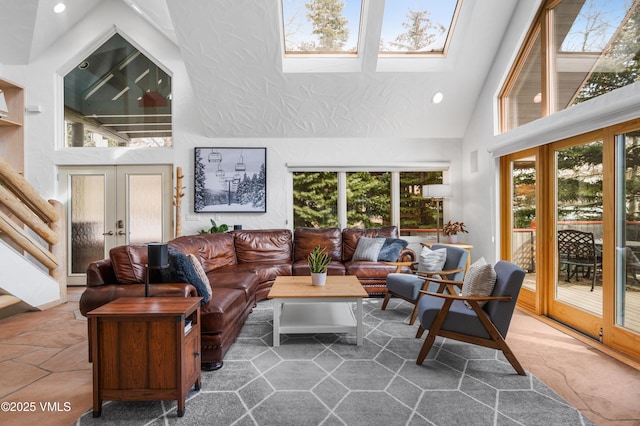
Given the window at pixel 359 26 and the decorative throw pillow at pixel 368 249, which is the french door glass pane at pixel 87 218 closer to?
the window at pixel 359 26

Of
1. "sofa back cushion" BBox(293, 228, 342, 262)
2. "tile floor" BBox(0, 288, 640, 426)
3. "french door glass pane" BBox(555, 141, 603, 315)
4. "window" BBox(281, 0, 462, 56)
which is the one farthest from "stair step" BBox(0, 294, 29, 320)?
"french door glass pane" BBox(555, 141, 603, 315)

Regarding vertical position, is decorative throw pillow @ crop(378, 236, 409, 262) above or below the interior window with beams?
below

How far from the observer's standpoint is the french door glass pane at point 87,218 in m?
5.53

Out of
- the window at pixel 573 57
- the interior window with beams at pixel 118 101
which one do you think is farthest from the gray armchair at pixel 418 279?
the interior window with beams at pixel 118 101

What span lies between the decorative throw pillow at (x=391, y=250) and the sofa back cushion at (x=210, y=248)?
2.10 m

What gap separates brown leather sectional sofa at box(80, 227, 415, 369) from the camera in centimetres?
255

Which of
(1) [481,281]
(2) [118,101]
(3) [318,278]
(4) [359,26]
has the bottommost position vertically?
(3) [318,278]

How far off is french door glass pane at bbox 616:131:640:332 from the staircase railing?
20.2 ft

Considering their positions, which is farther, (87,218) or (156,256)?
(87,218)

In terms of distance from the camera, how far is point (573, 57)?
3438mm

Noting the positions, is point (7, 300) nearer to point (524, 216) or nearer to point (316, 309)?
point (316, 309)

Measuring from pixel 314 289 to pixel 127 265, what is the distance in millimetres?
1596

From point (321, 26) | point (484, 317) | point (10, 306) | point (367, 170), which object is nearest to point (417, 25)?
point (321, 26)

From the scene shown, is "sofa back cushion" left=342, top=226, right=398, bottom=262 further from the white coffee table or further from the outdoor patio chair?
the outdoor patio chair
